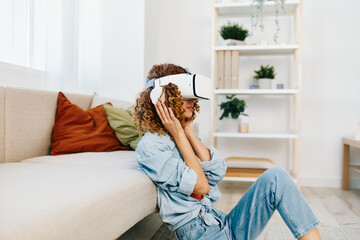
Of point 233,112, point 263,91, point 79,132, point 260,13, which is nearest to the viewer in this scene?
point 79,132

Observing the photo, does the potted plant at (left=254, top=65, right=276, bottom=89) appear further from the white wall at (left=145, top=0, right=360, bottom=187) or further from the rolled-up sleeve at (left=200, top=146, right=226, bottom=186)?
the rolled-up sleeve at (left=200, top=146, right=226, bottom=186)

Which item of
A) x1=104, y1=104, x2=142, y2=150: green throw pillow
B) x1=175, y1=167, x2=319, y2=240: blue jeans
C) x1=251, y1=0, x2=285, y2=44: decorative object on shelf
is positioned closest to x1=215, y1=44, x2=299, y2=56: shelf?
x1=251, y1=0, x2=285, y2=44: decorative object on shelf

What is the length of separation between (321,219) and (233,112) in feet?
3.35

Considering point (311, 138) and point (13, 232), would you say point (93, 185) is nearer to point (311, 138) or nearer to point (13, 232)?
point (13, 232)

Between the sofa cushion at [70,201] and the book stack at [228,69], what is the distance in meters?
1.49

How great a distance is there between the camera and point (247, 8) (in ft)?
8.18

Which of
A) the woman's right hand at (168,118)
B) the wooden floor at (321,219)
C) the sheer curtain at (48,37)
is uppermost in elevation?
the sheer curtain at (48,37)

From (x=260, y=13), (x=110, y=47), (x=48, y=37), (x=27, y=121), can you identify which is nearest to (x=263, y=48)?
(x=260, y=13)

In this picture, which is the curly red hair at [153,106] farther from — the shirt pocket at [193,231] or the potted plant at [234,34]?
the potted plant at [234,34]

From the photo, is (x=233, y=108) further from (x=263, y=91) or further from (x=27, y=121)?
(x=27, y=121)

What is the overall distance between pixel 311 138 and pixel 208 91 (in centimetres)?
195

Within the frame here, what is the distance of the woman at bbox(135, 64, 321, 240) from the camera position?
0.96 metres

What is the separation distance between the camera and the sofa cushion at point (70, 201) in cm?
63

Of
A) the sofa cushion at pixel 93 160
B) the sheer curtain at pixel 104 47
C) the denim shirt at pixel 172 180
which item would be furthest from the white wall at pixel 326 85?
the denim shirt at pixel 172 180
